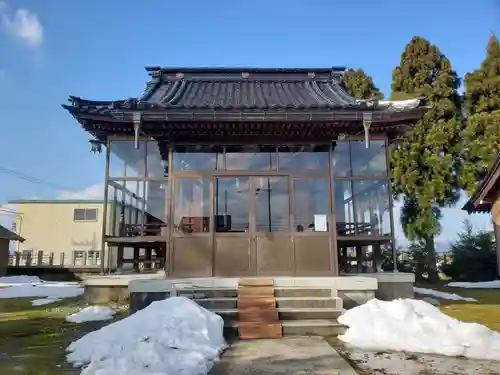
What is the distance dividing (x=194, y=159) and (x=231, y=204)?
122cm

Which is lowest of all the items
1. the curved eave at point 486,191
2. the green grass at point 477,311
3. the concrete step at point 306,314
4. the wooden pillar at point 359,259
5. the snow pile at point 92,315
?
the green grass at point 477,311

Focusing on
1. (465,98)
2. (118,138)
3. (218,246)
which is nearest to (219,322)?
(218,246)

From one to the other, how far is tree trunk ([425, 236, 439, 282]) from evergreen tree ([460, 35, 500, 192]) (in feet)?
8.20

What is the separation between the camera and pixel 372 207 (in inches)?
343

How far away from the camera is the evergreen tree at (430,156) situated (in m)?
14.8

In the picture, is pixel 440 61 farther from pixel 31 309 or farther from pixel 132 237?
pixel 31 309

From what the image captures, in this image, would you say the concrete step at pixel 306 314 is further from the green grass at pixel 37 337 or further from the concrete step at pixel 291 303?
the green grass at pixel 37 337

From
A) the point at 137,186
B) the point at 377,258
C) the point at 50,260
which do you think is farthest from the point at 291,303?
the point at 50,260

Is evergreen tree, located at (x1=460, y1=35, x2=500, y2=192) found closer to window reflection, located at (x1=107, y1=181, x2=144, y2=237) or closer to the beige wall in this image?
window reflection, located at (x1=107, y1=181, x2=144, y2=237)

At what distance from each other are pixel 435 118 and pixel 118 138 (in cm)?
1259

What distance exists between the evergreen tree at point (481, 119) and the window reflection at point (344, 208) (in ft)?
26.3

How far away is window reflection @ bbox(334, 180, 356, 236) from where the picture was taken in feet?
27.7

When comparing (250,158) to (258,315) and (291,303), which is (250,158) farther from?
(258,315)

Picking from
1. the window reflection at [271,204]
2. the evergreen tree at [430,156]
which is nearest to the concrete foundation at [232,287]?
the window reflection at [271,204]
